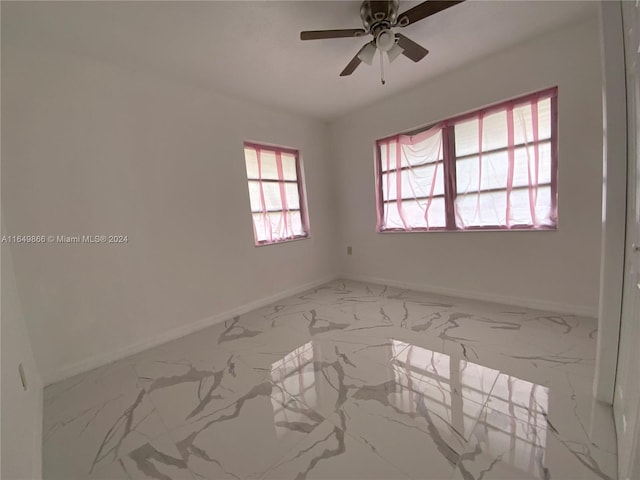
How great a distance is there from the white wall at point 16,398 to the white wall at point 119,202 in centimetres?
23

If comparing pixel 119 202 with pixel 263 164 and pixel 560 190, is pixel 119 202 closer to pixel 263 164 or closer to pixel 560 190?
pixel 263 164

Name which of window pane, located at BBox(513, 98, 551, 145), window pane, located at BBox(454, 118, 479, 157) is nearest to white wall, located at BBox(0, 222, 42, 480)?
window pane, located at BBox(454, 118, 479, 157)

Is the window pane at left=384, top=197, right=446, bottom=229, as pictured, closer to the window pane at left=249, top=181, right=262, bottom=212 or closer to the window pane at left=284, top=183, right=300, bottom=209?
the window pane at left=284, top=183, right=300, bottom=209

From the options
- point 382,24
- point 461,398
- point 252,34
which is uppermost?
point 252,34

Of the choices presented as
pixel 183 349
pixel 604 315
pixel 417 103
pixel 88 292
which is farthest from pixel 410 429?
pixel 417 103

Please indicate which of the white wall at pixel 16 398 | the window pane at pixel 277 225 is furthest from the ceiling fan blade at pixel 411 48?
the white wall at pixel 16 398

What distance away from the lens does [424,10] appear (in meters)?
1.54

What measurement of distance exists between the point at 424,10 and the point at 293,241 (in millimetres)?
2660

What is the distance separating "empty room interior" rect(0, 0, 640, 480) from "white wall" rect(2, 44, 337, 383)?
0.06ft

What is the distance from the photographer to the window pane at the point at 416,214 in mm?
3070

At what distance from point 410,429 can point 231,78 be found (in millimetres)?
3116

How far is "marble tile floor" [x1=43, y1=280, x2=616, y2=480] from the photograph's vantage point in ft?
3.60

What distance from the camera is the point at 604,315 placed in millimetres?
1242

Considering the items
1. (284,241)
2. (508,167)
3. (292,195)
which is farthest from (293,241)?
(508,167)
